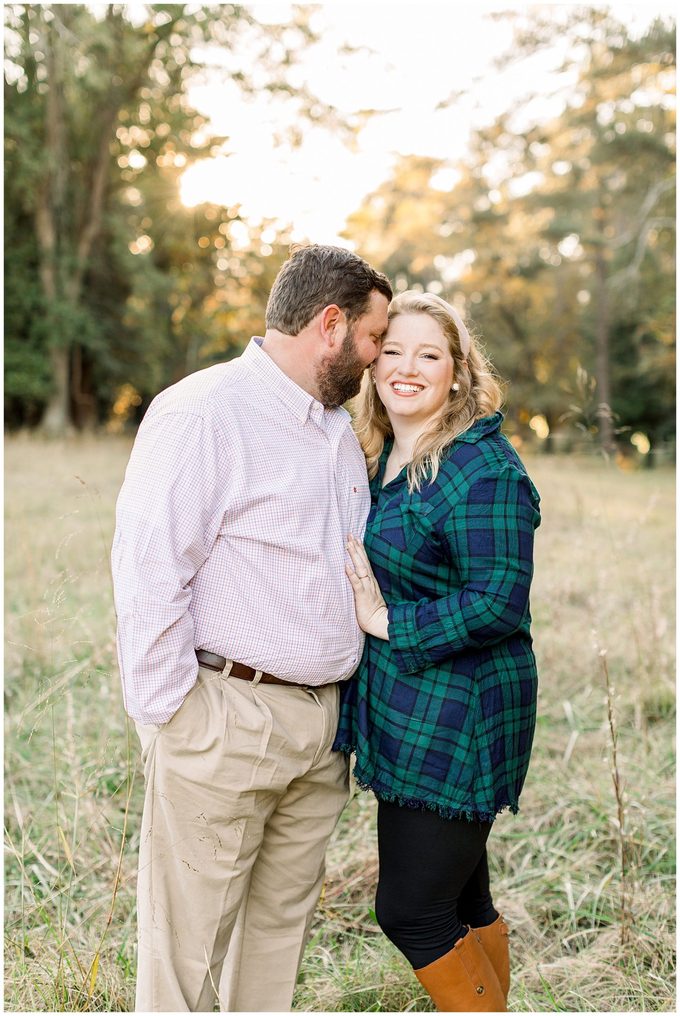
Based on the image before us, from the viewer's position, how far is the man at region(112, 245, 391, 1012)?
2.13 meters

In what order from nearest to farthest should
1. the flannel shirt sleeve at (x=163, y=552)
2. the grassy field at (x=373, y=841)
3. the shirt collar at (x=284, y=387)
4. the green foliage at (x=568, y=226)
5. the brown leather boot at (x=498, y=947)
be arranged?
the flannel shirt sleeve at (x=163, y=552) → the shirt collar at (x=284, y=387) → the brown leather boot at (x=498, y=947) → the grassy field at (x=373, y=841) → the green foliage at (x=568, y=226)

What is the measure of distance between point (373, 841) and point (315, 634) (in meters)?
1.68

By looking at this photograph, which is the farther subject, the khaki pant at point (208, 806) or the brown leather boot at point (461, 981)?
the brown leather boot at point (461, 981)

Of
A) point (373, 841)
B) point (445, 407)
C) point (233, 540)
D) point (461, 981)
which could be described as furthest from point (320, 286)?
point (373, 841)

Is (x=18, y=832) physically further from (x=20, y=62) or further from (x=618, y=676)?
(x=20, y=62)

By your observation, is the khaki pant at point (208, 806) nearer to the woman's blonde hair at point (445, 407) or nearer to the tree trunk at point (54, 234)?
the woman's blonde hair at point (445, 407)

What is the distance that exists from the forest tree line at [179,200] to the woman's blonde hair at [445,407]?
10999 mm

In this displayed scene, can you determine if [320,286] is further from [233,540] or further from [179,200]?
[179,200]

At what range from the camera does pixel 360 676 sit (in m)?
2.48

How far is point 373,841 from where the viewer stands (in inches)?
141

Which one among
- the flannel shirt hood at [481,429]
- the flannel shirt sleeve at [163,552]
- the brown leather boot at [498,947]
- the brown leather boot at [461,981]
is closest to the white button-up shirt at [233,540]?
the flannel shirt sleeve at [163,552]

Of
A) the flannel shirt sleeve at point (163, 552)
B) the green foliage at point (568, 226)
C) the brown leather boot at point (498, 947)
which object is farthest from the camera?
the green foliage at point (568, 226)

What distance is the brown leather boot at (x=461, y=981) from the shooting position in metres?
2.32

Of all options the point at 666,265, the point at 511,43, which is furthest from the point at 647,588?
the point at 666,265
